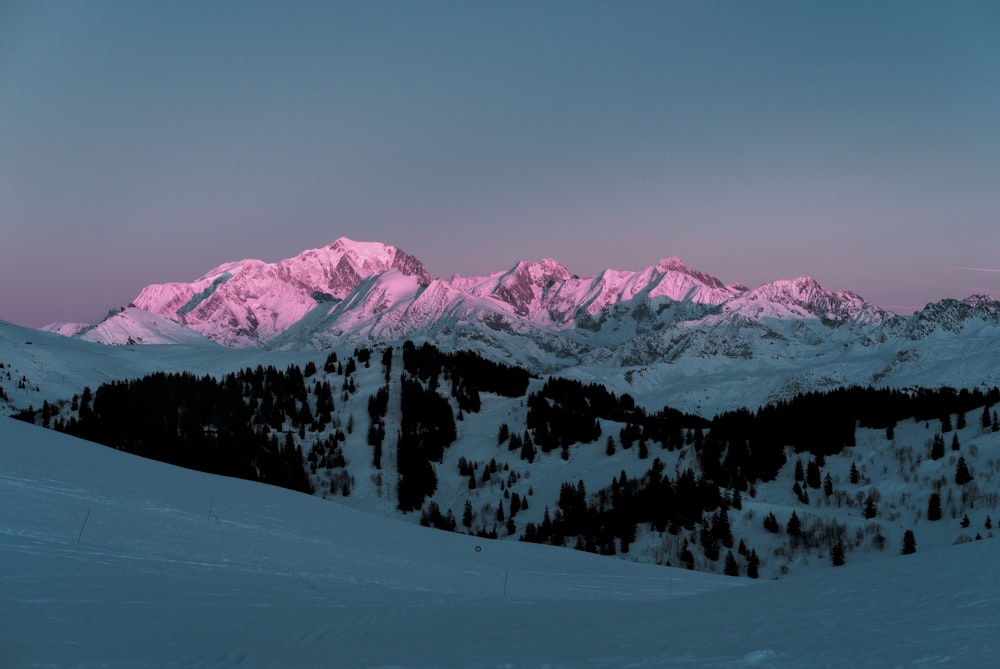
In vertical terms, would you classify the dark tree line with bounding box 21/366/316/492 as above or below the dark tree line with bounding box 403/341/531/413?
below

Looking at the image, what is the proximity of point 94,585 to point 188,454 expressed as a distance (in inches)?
5895

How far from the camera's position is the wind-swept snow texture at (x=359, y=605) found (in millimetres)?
9805

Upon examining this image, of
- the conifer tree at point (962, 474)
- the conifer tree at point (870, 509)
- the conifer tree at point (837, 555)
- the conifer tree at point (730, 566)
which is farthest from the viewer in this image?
the conifer tree at point (962, 474)

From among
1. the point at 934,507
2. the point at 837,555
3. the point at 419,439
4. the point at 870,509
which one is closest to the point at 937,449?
the point at 934,507

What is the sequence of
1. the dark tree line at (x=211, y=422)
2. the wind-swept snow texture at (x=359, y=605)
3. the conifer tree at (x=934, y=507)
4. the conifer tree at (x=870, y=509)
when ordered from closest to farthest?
the wind-swept snow texture at (x=359, y=605) → the conifer tree at (x=934, y=507) → the conifer tree at (x=870, y=509) → the dark tree line at (x=211, y=422)

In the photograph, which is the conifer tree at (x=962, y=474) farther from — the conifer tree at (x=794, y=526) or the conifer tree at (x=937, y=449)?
the conifer tree at (x=794, y=526)

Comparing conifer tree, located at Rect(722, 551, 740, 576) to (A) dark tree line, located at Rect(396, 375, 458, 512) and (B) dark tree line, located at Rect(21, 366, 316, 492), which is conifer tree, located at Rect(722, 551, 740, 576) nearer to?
(A) dark tree line, located at Rect(396, 375, 458, 512)

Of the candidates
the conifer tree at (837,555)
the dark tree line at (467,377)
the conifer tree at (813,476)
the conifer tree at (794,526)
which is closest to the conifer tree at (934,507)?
the conifer tree at (813,476)

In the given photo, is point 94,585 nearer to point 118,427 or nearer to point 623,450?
point 623,450

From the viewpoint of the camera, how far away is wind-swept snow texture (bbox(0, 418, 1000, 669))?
32.2 feet

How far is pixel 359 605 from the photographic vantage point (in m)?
17.8

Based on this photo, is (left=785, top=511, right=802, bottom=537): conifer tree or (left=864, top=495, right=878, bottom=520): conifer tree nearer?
(left=785, top=511, right=802, bottom=537): conifer tree

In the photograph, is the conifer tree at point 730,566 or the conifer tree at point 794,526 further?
the conifer tree at point 794,526

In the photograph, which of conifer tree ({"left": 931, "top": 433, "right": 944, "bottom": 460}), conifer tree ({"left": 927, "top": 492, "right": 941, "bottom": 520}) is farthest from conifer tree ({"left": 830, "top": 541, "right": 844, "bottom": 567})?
conifer tree ({"left": 931, "top": 433, "right": 944, "bottom": 460})
